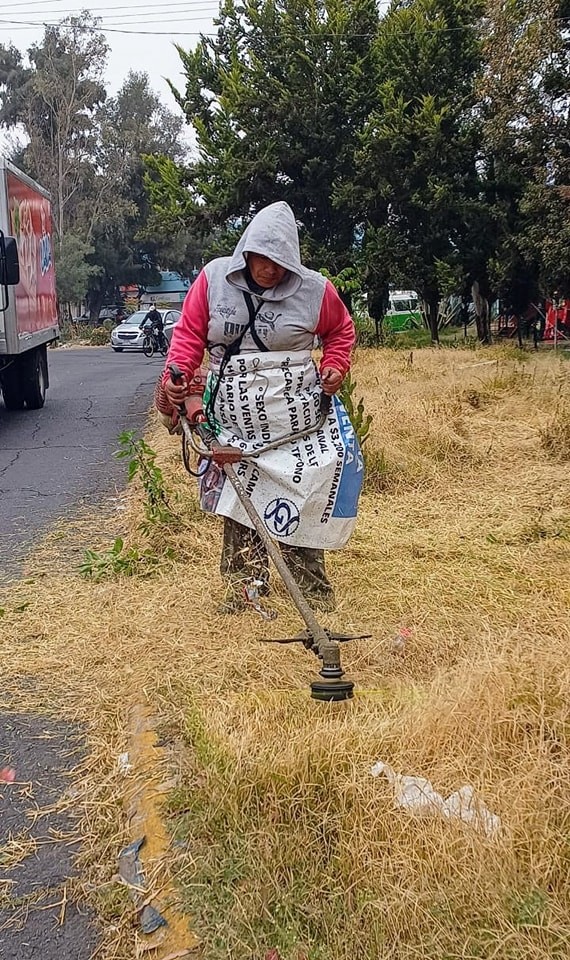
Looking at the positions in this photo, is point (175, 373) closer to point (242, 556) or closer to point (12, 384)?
point (242, 556)

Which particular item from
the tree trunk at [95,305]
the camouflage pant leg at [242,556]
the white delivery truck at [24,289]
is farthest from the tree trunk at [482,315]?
the tree trunk at [95,305]

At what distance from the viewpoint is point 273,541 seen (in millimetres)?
3719

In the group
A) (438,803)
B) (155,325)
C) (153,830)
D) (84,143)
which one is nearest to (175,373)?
(153,830)

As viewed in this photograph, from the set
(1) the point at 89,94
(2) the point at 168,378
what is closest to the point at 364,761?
(2) the point at 168,378

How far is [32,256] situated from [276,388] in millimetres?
8784

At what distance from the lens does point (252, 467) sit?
3.76m

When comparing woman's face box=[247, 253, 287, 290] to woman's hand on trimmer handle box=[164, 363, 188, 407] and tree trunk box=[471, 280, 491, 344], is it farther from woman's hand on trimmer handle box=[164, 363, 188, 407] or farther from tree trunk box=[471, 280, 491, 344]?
tree trunk box=[471, 280, 491, 344]

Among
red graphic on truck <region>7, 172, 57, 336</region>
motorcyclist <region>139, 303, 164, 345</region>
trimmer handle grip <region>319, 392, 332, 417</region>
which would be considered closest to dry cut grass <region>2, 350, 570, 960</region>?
trimmer handle grip <region>319, 392, 332, 417</region>

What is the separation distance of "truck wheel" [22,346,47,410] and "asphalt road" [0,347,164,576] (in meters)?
0.18

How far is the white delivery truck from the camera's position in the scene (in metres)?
9.76

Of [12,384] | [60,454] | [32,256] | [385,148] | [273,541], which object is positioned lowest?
[60,454]

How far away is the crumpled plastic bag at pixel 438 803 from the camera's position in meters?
2.19

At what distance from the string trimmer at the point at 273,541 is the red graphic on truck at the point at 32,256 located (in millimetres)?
7068

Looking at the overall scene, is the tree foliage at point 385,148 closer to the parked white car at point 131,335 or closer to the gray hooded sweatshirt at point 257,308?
the parked white car at point 131,335
